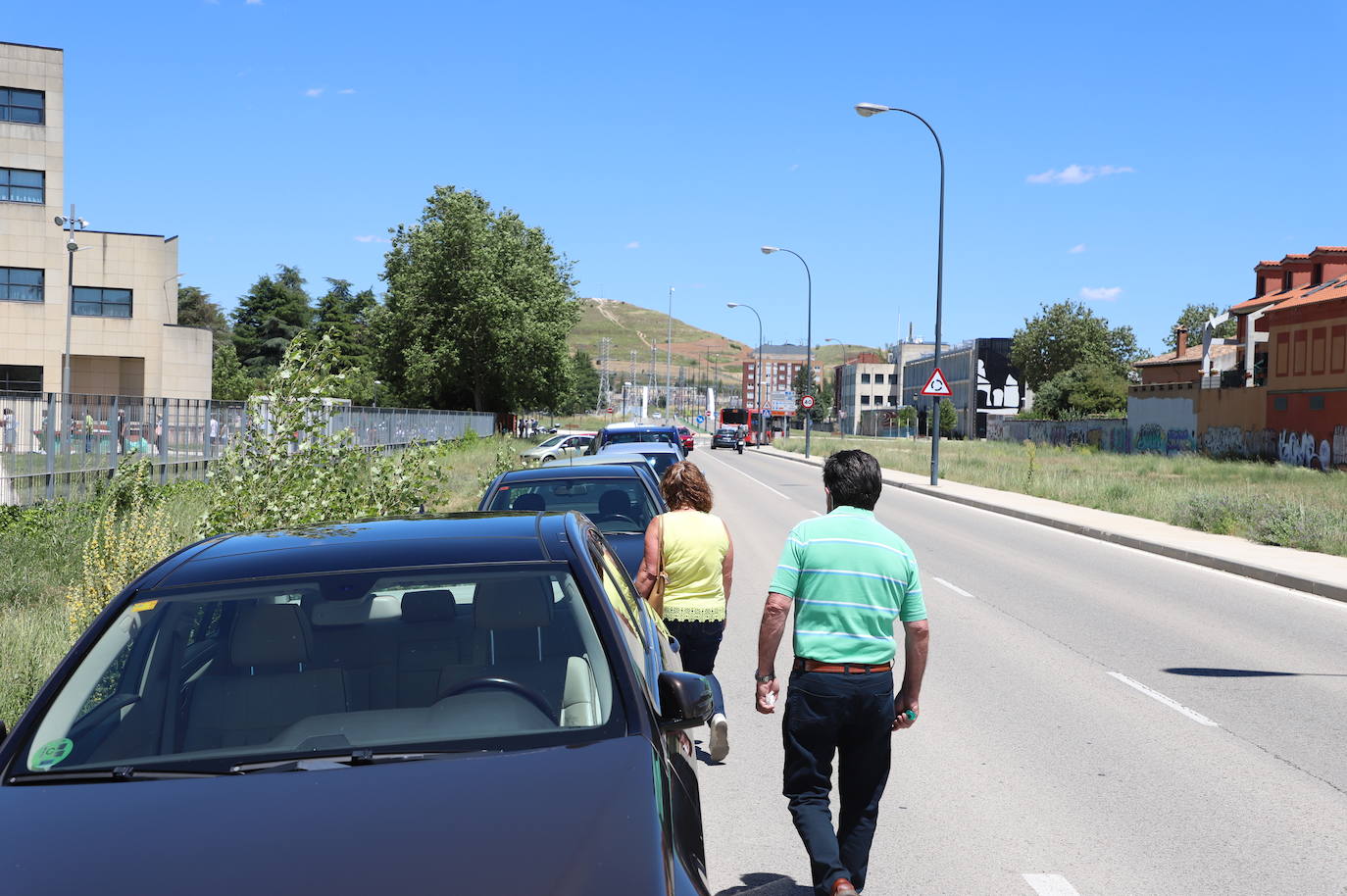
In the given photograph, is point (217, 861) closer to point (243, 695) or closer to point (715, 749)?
point (243, 695)

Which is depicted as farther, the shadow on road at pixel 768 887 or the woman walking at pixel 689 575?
the woman walking at pixel 689 575

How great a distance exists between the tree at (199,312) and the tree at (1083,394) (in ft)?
237

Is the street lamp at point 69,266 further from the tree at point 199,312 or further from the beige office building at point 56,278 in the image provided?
the tree at point 199,312

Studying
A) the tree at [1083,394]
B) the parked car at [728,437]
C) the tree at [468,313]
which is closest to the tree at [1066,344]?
the tree at [1083,394]

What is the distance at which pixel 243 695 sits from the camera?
3906mm

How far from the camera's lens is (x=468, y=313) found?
61938 millimetres

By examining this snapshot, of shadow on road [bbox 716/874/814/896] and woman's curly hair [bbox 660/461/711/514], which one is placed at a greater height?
woman's curly hair [bbox 660/461/711/514]

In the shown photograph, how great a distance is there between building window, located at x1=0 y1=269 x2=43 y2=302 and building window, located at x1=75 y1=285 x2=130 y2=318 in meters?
2.21

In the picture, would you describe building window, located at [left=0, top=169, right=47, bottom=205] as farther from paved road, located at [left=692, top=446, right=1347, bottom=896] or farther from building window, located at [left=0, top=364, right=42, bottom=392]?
paved road, located at [left=692, top=446, right=1347, bottom=896]

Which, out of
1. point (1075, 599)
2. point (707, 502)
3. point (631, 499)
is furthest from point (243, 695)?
point (1075, 599)

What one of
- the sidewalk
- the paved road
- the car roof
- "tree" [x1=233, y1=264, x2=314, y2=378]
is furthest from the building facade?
the car roof

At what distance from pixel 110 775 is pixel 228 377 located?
94696 millimetres

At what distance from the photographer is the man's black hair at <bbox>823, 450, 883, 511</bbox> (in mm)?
4715

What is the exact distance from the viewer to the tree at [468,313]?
204 ft
